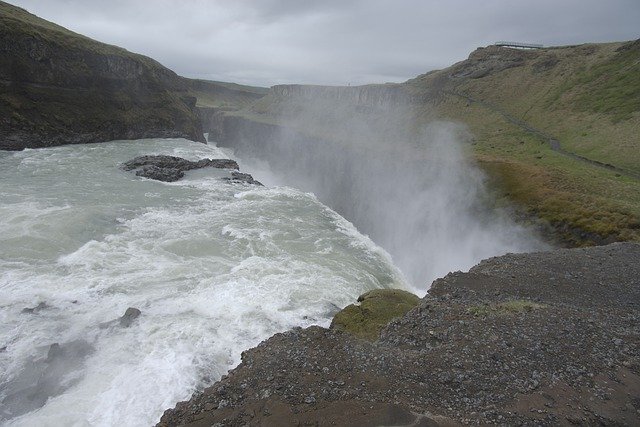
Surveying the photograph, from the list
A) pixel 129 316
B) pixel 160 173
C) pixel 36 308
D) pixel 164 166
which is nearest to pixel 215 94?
pixel 164 166

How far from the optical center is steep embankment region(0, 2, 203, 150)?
179ft

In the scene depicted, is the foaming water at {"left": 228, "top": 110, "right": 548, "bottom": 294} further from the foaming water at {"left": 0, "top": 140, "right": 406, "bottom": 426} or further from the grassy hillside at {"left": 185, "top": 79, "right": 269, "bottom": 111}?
the grassy hillside at {"left": 185, "top": 79, "right": 269, "bottom": 111}

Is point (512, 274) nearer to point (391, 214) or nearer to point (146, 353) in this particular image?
point (146, 353)

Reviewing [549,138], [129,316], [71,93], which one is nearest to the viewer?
[129,316]

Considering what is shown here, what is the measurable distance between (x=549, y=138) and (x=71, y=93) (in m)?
75.6

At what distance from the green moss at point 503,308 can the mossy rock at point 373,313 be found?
324 cm

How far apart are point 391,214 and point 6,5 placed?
260 feet

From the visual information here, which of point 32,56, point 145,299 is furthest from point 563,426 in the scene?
point 32,56

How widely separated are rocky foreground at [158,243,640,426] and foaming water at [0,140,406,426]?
374 centimetres

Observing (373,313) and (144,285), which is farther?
(144,285)

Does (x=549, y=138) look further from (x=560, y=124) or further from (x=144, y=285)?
(x=144, y=285)

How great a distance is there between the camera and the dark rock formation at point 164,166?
1770 inches

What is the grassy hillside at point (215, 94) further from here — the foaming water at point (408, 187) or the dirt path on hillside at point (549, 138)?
the dirt path on hillside at point (549, 138)

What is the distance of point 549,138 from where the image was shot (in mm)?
50438
